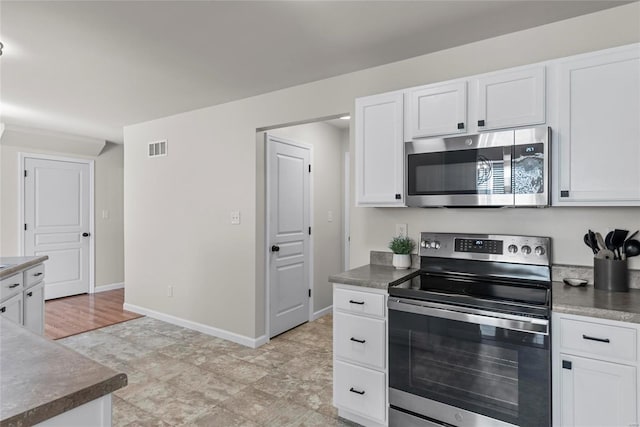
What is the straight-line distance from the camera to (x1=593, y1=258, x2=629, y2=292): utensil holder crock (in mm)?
1844

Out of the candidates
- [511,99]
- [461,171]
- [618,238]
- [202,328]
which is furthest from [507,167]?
[202,328]

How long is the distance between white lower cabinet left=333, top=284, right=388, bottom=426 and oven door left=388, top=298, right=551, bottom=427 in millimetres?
73

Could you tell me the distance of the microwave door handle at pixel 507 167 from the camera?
1.95 m

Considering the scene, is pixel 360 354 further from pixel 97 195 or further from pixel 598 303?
pixel 97 195

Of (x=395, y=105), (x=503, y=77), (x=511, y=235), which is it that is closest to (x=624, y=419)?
(x=511, y=235)

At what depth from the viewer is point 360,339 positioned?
2.17m

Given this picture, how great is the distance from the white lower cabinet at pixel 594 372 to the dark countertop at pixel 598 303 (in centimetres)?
3

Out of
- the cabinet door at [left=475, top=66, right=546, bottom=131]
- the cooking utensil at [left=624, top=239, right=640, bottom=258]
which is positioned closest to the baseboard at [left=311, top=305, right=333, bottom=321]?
the cabinet door at [left=475, top=66, right=546, bottom=131]

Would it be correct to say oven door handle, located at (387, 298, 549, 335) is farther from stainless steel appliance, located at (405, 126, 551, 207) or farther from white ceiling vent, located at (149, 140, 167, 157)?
white ceiling vent, located at (149, 140, 167, 157)

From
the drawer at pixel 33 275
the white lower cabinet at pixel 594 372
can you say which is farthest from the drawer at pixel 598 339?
the drawer at pixel 33 275

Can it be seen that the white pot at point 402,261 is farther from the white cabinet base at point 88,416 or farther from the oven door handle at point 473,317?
the white cabinet base at point 88,416

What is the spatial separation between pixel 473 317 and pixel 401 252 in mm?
800

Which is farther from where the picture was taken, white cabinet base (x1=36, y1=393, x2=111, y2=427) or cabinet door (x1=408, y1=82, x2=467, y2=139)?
cabinet door (x1=408, y1=82, x2=467, y2=139)

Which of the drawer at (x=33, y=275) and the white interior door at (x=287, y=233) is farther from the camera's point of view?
the white interior door at (x=287, y=233)
